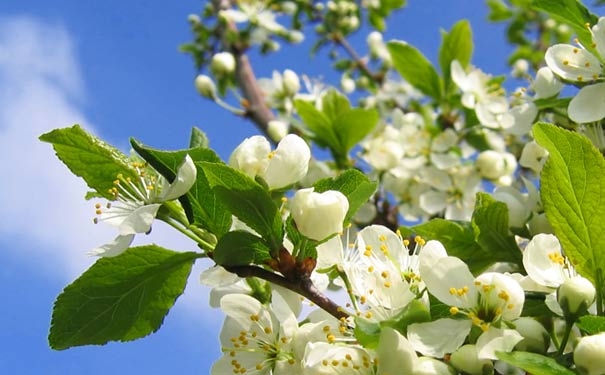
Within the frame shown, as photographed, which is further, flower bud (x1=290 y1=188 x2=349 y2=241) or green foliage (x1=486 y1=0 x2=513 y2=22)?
green foliage (x1=486 y1=0 x2=513 y2=22)

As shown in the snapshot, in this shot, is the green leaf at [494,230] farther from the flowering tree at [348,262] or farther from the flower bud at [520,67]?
the flower bud at [520,67]

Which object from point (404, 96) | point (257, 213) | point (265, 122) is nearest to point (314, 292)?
point (257, 213)

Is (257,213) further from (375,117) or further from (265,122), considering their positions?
(265,122)

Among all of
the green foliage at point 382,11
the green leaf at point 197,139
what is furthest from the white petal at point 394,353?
the green foliage at point 382,11

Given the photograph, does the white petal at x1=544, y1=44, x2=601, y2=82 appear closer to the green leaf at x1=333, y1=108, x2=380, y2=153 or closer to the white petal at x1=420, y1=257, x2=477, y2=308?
the white petal at x1=420, y1=257, x2=477, y2=308

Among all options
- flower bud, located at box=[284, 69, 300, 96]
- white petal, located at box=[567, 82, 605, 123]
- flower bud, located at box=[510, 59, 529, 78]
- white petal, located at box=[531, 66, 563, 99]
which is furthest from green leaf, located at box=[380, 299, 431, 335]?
flower bud, located at box=[510, 59, 529, 78]

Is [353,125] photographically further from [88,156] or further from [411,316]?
[411,316]
